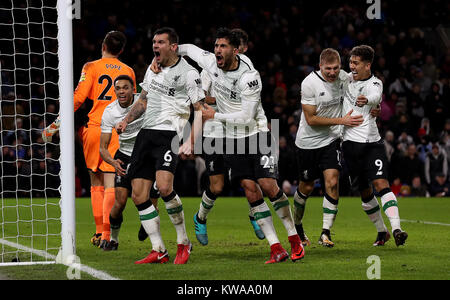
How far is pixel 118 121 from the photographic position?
8.44 meters

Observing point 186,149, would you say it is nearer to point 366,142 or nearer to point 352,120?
point 352,120

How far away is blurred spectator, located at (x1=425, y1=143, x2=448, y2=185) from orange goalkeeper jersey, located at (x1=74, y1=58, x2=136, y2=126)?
435 inches

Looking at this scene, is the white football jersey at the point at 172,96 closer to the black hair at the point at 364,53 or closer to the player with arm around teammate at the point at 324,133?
the player with arm around teammate at the point at 324,133

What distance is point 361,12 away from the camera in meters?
23.2

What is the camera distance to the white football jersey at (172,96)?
7.38m

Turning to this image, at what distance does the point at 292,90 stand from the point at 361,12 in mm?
4194

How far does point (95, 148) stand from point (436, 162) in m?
11.2

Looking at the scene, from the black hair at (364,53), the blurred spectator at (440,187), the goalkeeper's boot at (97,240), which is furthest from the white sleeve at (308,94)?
the blurred spectator at (440,187)

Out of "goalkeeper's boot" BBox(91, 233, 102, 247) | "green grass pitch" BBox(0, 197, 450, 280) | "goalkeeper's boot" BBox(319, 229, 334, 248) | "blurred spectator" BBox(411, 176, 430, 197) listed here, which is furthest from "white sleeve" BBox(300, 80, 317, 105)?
"blurred spectator" BBox(411, 176, 430, 197)

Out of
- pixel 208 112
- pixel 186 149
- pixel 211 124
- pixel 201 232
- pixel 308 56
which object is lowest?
pixel 201 232

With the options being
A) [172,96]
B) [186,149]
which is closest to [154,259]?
[186,149]

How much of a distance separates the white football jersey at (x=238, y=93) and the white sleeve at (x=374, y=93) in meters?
Answer: 1.62

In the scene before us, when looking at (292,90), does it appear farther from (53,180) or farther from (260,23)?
(53,180)
